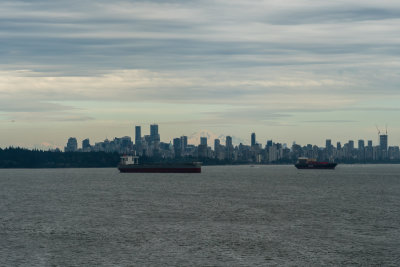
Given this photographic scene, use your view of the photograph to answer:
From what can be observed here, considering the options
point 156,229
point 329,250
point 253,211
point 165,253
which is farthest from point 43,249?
point 253,211

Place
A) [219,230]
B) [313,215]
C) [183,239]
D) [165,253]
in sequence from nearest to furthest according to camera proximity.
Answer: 1. [165,253]
2. [183,239]
3. [219,230]
4. [313,215]

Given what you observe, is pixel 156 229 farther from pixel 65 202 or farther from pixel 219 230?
pixel 65 202

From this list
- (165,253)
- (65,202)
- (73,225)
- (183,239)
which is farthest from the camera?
(65,202)

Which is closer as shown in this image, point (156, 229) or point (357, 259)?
point (357, 259)

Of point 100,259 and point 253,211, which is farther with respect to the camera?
point 253,211

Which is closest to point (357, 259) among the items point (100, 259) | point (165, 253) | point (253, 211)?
point (165, 253)

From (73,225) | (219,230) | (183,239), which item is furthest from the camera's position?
(73,225)

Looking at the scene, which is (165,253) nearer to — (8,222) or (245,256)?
(245,256)

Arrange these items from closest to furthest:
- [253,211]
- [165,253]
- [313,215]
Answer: [165,253] → [313,215] → [253,211]
